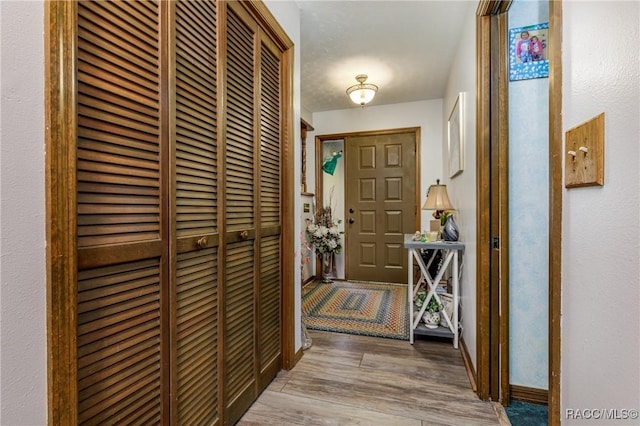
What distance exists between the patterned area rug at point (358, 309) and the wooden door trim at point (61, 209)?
2133mm

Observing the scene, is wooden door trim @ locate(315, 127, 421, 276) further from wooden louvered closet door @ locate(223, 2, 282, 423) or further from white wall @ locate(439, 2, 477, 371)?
wooden louvered closet door @ locate(223, 2, 282, 423)

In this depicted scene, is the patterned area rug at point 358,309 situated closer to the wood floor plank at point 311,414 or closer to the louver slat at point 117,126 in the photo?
the wood floor plank at point 311,414

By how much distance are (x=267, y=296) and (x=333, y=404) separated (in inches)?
26.8

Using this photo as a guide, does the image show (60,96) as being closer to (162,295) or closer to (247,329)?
(162,295)

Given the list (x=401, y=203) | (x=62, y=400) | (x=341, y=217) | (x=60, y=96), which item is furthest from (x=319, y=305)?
(x=60, y=96)

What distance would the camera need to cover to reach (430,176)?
4.11 m

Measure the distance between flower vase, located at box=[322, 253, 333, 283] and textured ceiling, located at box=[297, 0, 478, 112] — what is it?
2.18 metres

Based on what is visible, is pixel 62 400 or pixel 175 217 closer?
pixel 62 400

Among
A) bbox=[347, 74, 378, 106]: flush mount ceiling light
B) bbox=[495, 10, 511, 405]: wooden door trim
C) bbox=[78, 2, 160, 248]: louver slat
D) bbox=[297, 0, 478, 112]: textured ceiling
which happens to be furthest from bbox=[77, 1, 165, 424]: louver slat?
bbox=[347, 74, 378, 106]: flush mount ceiling light

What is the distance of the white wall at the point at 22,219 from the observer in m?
0.65

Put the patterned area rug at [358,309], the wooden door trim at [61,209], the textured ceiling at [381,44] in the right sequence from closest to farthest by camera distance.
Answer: the wooden door trim at [61,209] < the textured ceiling at [381,44] < the patterned area rug at [358,309]

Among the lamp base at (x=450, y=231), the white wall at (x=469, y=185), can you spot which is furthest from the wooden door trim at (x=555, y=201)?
the lamp base at (x=450, y=231)

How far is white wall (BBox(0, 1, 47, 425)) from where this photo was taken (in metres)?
0.65

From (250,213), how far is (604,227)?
4.54ft
